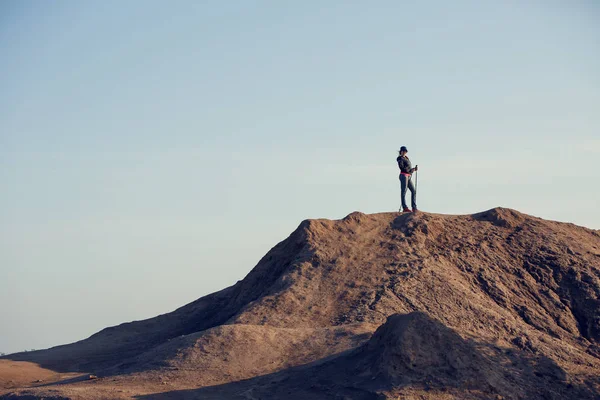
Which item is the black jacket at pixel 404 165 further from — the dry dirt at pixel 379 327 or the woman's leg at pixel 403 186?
the dry dirt at pixel 379 327

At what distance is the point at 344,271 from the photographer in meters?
17.6

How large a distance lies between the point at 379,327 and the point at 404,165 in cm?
716

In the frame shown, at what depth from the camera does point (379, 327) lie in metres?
13.1

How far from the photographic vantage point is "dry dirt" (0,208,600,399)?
12.4 m

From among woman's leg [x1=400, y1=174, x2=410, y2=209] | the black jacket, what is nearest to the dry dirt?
woman's leg [x1=400, y1=174, x2=410, y2=209]

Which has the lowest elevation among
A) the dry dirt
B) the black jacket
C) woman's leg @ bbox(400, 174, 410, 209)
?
the dry dirt

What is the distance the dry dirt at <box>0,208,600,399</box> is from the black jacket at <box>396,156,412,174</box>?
121cm

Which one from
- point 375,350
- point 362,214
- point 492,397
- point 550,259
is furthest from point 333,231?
point 492,397

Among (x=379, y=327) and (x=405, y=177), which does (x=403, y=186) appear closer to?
(x=405, y=177)

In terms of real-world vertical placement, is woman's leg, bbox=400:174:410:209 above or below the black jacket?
below

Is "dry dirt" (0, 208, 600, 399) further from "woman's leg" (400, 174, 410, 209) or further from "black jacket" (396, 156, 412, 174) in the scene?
"black jacket" (396, 156, 412, 174)

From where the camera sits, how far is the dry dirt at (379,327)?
12367 millimetres

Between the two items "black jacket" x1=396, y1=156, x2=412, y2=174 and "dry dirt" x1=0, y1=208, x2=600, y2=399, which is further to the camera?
"black jacket" x1=396, y1=156, x2=412, y2=174

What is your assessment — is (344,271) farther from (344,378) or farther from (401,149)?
(344,378)
